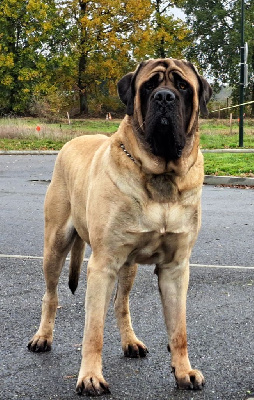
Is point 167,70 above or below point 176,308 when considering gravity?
above

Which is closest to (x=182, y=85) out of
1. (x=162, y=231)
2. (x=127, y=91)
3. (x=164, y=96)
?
(x=164, y=96)

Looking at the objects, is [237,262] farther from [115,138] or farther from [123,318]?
[115,138]

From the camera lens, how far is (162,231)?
11.6ft

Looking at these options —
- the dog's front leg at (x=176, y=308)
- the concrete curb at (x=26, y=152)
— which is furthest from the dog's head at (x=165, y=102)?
the concrete curb at (x=26, y=152)

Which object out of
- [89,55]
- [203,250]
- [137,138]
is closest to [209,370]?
[137,138]

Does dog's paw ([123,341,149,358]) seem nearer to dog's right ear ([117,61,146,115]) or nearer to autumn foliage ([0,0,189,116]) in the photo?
dog's right ear ([117,61,146,115])

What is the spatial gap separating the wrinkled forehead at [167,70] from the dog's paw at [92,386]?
1.58 m

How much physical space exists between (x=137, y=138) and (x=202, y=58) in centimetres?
5309

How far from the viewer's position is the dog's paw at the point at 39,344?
4.18 meters

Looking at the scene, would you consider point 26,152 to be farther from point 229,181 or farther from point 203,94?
point 203,94

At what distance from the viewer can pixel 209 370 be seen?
3830mm

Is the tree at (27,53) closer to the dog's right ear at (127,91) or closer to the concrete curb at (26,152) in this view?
the concrete curb at (26,152)

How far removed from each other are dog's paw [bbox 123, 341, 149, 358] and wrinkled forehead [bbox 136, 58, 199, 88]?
5.16 ft

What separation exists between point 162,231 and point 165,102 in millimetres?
674
